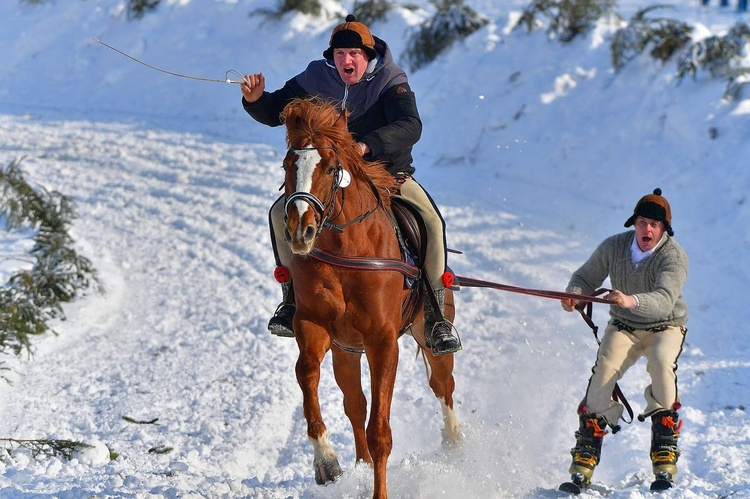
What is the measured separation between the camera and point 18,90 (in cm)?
1981

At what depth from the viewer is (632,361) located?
6.29 meters

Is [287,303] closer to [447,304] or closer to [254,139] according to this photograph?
[447,304]

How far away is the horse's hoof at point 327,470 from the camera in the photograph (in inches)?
212

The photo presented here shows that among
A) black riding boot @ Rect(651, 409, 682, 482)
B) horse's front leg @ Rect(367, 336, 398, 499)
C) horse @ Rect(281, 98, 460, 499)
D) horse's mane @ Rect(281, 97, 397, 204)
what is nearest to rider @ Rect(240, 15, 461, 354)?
horse's mane @ Rect(281, 97, 397, 204)

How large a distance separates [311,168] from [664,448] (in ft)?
10.1

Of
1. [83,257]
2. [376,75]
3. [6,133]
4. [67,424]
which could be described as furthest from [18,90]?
[376,75]

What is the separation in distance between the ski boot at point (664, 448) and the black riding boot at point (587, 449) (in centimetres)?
36

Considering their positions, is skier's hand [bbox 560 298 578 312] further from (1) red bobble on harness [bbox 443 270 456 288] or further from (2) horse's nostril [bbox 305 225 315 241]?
(2) horse's nostril [bbox 305 225 315 241]

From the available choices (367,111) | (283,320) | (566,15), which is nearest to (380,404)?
(283,320)

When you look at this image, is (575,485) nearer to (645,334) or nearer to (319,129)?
(645,334)

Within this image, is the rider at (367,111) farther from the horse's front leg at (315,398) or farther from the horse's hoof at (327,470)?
the horse's hoof at (327,470)

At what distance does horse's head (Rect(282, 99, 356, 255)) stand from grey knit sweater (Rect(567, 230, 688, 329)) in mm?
2262

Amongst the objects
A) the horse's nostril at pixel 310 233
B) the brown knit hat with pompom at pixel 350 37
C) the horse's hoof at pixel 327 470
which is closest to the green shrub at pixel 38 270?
the horse's hoof at pixel 327 470

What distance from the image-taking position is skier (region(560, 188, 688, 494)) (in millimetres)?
5930
